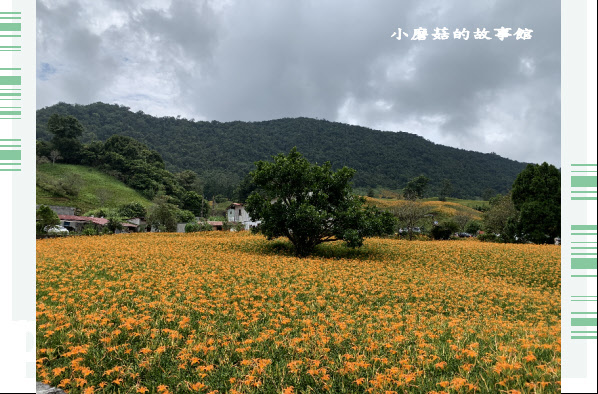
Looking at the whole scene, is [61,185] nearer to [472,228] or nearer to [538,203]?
[472,228]

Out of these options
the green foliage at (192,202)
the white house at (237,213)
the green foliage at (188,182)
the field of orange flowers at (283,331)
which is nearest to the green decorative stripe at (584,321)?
the field of orange flowers at (283,331)

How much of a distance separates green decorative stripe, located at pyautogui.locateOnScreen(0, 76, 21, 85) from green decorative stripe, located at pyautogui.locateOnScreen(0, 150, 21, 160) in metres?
0.41

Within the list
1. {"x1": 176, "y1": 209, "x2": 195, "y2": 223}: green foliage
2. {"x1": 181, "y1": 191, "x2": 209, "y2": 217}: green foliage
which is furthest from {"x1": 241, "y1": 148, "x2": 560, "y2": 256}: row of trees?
{"x1": 181, "y1": 191, "x2": 209, "y2": 217}: green foliage

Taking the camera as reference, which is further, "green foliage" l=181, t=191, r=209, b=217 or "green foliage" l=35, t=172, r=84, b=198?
"green foliage" l=181, t=191, r=209, b=217

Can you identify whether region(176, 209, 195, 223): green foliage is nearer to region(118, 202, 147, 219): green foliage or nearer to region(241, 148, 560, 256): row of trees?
region(118, 202, 147, 219): green foliage

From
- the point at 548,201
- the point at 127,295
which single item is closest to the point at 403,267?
the point at 127,295

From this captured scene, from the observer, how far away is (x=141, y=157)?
7581 cm

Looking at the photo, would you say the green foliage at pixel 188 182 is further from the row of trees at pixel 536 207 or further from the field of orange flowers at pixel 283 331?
the field of orange flowers at pixel 283 331

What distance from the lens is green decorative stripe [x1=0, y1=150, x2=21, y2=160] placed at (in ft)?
6.98

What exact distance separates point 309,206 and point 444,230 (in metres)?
20.2

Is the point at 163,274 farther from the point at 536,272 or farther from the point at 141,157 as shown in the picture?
the point at 141,157

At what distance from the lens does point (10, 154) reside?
2.14 metres

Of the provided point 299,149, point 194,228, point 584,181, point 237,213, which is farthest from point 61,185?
point 299,149

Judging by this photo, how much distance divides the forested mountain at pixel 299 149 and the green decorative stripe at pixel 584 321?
3655 inches
